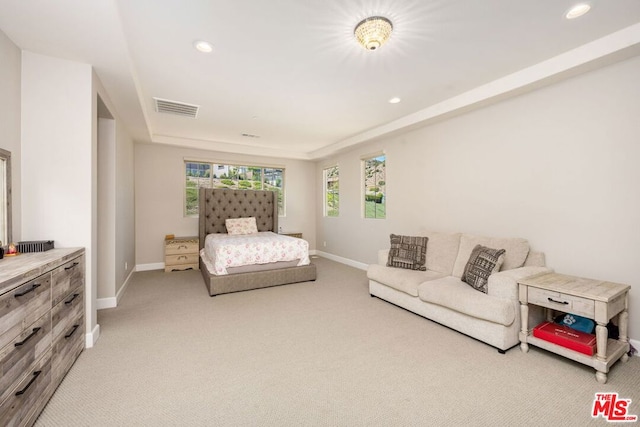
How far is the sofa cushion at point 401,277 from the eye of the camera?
3.13 meters

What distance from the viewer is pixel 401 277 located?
3262 millimetres

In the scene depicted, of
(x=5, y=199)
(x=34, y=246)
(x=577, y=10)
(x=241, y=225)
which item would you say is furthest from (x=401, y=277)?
(x=5, y=199)

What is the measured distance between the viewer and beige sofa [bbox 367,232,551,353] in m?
2.35

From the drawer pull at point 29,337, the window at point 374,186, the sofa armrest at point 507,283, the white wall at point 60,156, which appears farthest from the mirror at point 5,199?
the window at point 374,186

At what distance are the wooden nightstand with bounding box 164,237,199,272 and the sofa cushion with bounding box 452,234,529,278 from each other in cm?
453

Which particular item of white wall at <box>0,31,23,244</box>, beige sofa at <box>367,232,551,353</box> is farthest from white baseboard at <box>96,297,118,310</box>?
beige sofa at <box>367,232,551,353</box>

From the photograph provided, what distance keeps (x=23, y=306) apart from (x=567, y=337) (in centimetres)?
367

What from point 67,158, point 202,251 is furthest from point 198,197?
point 67,158

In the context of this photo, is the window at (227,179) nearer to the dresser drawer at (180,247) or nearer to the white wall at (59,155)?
the dresser drawer at (180,247)

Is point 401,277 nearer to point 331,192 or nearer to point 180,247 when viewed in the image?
point 331,192

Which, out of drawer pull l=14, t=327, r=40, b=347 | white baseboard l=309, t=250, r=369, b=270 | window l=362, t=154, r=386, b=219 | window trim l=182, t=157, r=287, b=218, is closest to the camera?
drawer pull l=14, t=327, r=40, b=347

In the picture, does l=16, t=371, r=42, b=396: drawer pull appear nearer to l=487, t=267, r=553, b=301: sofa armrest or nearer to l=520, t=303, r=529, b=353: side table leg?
l=487, t=267, r=553, b=301: sofa armrest

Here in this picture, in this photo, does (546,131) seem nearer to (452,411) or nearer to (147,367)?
(452,411)

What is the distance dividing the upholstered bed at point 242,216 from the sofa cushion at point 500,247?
222 cm
